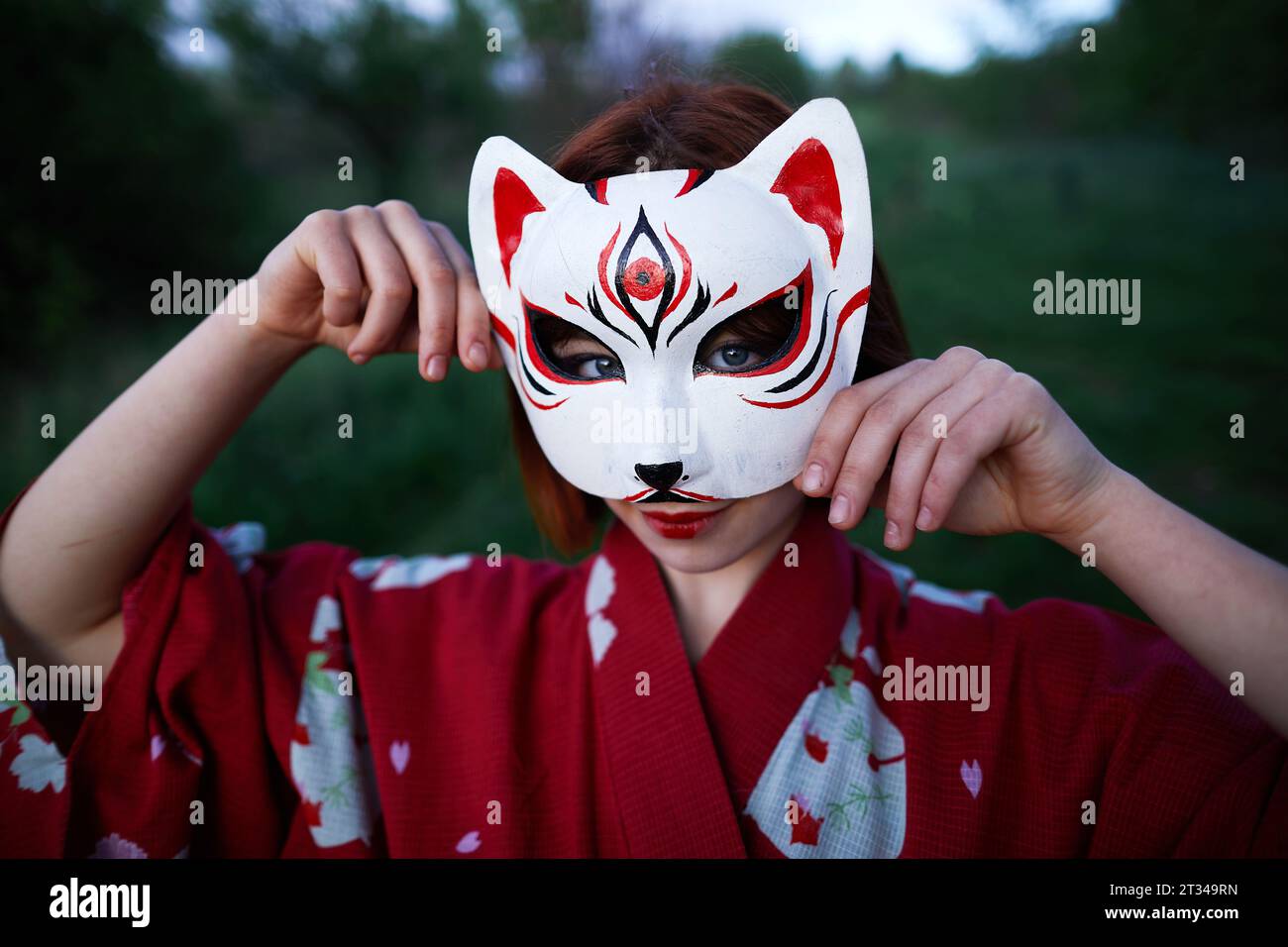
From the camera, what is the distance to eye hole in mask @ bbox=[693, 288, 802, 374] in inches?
47.0

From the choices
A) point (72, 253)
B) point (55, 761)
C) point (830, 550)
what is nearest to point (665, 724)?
point (830, 550)

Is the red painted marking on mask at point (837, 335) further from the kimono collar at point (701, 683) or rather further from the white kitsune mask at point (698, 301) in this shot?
the kimono collar at point (701, 683)

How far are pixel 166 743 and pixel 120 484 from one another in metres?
0.36

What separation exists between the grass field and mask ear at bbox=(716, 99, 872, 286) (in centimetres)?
128

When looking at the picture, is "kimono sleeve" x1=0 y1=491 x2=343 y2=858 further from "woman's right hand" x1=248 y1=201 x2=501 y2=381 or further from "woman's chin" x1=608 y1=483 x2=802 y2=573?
"woman's chin" x1=608 y1=483 x2=802 y2=573

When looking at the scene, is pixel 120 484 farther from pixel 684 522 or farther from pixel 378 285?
pixel 684 522

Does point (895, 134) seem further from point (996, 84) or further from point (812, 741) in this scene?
point (812, 741)

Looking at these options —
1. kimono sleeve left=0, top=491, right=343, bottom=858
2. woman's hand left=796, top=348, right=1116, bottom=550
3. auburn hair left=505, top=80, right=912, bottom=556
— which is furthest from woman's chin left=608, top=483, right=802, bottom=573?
kimono sleeve left=0, top=491, right=343, bottom=858

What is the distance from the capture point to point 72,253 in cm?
400

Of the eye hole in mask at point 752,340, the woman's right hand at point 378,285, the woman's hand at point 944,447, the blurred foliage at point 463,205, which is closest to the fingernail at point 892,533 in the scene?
the woman's hand at point 944,447

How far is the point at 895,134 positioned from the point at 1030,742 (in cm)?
668

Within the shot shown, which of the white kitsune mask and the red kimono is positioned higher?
the white kitsune mask

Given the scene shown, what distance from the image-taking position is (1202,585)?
43.4 inches

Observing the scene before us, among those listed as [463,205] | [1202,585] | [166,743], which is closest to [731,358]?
[1202,585]
